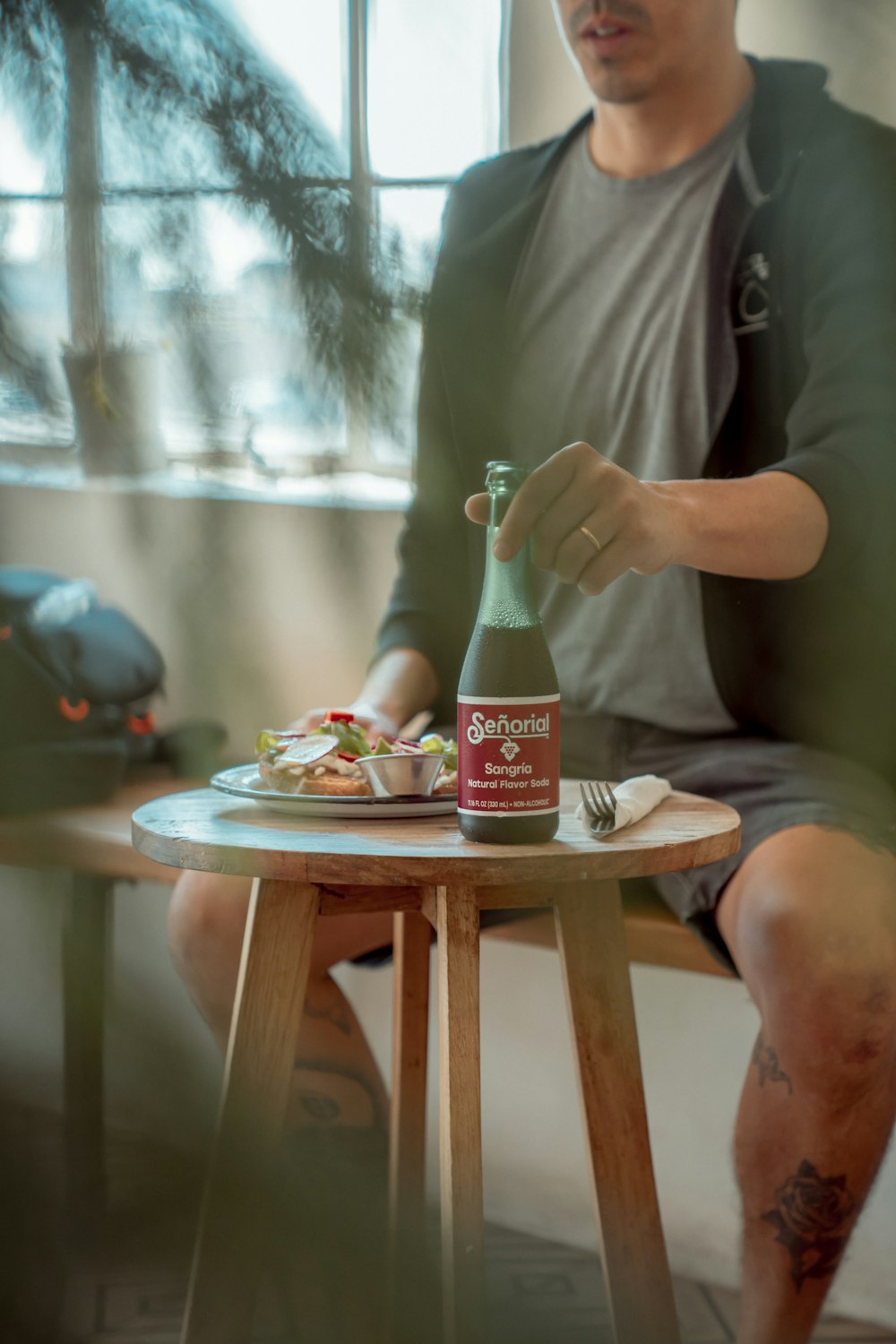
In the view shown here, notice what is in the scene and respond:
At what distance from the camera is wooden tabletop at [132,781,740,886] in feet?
2.32

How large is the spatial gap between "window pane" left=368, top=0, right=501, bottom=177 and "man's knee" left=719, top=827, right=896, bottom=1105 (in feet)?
2.44

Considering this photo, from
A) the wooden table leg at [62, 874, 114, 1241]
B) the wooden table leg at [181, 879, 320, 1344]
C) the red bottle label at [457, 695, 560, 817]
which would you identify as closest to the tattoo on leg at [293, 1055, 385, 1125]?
the wooden table leg at [181, 879, 320, 1344]

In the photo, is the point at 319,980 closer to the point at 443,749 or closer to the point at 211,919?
the point at 211,919

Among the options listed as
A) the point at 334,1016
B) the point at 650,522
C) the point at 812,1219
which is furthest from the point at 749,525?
the point at 334,1016

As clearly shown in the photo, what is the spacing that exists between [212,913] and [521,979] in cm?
60

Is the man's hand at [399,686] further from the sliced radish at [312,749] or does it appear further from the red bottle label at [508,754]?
the red bottle label at [508,754]

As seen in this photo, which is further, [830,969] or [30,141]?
[830,969]

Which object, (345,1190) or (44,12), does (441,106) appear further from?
(345,1190)

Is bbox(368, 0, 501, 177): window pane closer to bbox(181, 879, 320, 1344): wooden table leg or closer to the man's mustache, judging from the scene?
bbox(181, 879, 320, 1344): wooden table leg

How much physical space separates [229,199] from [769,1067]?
0.84m

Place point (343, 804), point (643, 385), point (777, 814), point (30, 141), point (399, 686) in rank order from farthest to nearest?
1. point (399, 686)
2. point (643, 385)
3. point (777, 814)
4. point (343, 804)
5. point (30, 141)

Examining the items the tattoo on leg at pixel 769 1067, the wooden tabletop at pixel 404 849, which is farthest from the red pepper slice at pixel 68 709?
the tattoo on leg at pixel 769 1067

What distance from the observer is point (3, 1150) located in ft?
0.88

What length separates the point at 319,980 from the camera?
3.92 feet
